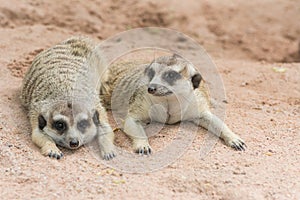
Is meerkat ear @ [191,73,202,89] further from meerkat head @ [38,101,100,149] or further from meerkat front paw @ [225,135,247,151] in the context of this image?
meerkat head @ [38,101,100,149]

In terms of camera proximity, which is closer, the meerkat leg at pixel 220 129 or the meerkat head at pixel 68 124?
the meerkat head at pixel 68 124

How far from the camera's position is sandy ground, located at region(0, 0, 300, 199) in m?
3.32

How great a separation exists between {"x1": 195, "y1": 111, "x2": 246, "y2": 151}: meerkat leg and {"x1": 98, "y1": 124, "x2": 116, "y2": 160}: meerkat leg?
0.69 metres

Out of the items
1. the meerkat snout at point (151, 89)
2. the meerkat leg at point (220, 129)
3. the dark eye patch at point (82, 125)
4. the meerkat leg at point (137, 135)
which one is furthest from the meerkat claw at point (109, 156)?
the meerkat leg at point (220, 129)

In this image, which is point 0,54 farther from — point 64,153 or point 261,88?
point 261,88

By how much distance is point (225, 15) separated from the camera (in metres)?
7.01

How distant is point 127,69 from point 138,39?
61.8 inches

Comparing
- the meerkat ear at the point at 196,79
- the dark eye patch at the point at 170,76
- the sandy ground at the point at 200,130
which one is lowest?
the sandy ground at the point at 200,130

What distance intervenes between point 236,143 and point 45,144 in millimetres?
1318

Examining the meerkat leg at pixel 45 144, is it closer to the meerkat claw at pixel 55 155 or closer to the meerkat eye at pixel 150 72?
the meerkat claw at pixel 55 155

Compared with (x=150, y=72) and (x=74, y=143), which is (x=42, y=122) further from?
(x=150, y=72)

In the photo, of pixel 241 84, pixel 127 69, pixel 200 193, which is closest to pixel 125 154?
pixel 200 193

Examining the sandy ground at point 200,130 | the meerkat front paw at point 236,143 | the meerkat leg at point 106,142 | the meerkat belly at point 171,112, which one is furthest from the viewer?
the meerkat belly at point 171,112

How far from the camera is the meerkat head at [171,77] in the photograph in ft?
13.1
